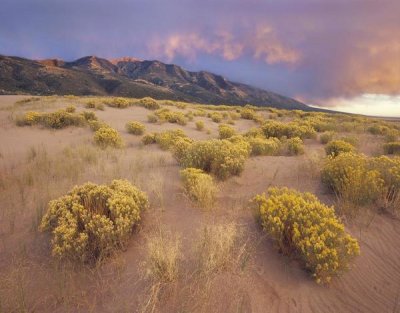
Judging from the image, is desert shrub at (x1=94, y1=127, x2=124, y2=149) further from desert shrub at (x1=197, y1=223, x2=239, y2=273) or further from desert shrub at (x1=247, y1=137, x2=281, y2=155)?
desert shrub at (x1=197, y1=223, x2=239, y2=273)

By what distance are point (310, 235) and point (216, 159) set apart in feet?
11.6

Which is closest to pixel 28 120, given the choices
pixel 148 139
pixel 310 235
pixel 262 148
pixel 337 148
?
pixel 148 139

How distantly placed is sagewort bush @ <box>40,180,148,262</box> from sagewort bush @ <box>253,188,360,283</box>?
2082mm

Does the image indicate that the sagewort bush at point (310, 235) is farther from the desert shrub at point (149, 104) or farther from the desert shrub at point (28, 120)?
the desert shrub at point (149, 104)

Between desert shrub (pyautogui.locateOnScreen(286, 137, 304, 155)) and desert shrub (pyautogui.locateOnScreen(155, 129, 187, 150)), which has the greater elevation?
desert shrub (pyautogui.locateOnScreen(286, 137, 304, 155))

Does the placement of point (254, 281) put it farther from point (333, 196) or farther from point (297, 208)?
point (333, 196)

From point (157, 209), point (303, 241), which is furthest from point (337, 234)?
point (157, 209)

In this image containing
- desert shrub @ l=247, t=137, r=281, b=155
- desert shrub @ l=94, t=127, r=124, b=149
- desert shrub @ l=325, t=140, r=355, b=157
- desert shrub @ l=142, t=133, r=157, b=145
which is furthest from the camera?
desert shrub @ l=142, t=133, r=157, b=145

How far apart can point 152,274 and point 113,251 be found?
33.8 inches

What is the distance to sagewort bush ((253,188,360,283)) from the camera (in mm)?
3672

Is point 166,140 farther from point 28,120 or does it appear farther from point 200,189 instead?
point 28,120

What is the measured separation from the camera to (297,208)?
435cm

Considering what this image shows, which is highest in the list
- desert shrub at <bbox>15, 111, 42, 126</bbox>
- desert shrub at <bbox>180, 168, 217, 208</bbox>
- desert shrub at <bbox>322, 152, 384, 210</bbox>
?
desert shrub at <bbox>322, 152, 384, 210</bbox>

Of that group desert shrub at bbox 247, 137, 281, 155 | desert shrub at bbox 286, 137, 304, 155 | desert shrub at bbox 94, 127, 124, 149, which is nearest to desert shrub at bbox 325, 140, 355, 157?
desert shrub at bbox 286, 137, 304, 155
